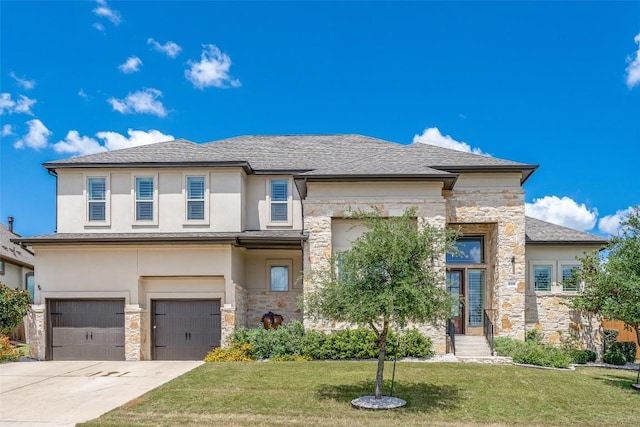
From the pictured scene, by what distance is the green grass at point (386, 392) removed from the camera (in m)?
10.3

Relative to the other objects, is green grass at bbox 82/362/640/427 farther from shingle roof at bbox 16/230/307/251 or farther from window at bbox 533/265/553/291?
window at bbox 533/265/553/291

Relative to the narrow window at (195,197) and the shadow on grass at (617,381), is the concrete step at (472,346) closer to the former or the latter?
the shadow on grass at (617,381)

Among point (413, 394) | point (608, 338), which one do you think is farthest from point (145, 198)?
point (608, 338)

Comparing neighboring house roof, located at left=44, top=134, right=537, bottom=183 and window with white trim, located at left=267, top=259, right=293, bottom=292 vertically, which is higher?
neighboring house roof, located at left=44, top=134, right=537, bottom=183

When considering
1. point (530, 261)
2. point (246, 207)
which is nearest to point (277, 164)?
point (246, 207)

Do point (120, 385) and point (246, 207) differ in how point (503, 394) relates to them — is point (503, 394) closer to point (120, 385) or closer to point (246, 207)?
point (120, 385)

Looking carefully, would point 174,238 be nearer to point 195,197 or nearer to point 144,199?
point 195,197

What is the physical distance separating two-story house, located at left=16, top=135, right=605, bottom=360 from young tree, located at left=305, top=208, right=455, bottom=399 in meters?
6.71

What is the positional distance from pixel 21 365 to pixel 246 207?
30.6ft

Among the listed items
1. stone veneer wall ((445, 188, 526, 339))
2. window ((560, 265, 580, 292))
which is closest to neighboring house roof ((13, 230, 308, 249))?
stone veneer wall ((445, 188, 526, 339))

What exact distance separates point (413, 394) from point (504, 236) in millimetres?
8905

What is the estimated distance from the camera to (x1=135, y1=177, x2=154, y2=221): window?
1997 centimetres

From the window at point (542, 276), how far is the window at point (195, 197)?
42.5ft

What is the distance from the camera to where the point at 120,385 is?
1373 cm
